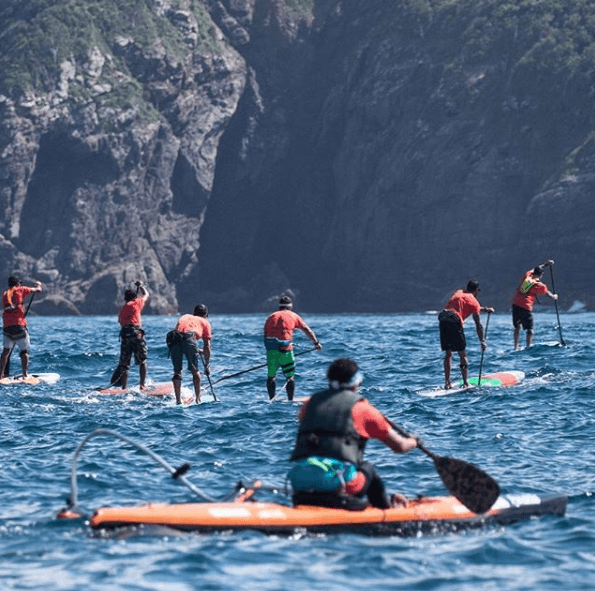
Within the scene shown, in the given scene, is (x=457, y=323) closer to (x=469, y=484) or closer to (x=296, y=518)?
(x=469, y=484)

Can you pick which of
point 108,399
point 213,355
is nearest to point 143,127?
point 213,355

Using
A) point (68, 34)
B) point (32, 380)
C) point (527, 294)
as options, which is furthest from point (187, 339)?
point (68, 34)

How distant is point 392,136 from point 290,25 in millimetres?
26055

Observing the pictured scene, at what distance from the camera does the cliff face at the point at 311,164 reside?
Answer: 126250 mm

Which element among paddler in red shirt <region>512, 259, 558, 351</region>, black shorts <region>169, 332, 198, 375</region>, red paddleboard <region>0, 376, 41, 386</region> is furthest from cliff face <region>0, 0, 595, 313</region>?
black shorts <region>169, 332, 198, 375</region>

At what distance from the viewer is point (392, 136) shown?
134 m

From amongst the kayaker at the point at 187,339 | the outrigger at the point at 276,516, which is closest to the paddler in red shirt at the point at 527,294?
the kayaker at the point at 187,339

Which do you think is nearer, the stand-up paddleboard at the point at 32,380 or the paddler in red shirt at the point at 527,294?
the stand-up paddleboard at the point at 32,380

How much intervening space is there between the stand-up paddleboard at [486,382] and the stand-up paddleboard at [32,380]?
898 centimetres

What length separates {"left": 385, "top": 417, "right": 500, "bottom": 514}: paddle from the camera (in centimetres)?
1211

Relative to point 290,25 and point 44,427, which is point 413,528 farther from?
point 290,25

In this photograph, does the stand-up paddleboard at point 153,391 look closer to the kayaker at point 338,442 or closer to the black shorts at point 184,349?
the black shorts at point 184,349

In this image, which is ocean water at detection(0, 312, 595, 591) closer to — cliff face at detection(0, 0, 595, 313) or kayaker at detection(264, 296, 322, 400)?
kayaker at detection(264, 296, 322, 400)

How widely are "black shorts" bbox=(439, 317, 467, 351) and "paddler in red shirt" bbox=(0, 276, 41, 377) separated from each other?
343 inches
